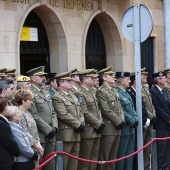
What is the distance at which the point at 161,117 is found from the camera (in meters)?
12.3

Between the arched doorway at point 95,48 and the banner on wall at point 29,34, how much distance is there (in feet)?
7.04

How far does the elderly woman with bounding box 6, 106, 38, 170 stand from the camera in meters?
7.68

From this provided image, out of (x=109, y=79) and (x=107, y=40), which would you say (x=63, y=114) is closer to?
(x=109, y=79)

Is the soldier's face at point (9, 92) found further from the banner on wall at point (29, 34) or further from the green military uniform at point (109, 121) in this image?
the banner on wall at point (29, 34)

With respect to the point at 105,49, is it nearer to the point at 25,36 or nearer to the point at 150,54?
the point at 150,54

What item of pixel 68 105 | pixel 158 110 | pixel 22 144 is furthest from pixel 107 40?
pixel 22 144

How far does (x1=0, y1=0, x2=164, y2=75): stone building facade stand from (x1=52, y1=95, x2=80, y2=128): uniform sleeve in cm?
284

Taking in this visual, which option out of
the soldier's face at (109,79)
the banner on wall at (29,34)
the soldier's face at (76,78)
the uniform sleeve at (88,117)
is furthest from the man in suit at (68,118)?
the banner on wall at (29,34)

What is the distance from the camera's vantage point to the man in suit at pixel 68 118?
1024 centimetres

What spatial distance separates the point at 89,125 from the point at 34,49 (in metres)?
4.16

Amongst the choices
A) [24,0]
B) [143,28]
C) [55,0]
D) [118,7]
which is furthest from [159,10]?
[143,28]

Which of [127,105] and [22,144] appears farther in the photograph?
[127,105]

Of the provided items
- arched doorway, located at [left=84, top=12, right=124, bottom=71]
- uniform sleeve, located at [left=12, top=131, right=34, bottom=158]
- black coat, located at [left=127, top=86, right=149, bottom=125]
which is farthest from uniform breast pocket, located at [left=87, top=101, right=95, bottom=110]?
arched doorway, located at [left=84, top=12, right=124, bottom=71]

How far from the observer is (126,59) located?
17234 millimetres
